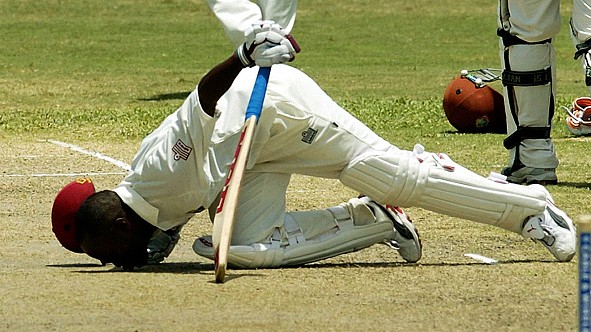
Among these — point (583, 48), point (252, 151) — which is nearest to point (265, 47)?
point (252, 151)

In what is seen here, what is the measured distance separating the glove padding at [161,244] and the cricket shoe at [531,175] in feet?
10.1

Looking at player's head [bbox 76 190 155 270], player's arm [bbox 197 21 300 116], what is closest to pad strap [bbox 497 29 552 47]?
player's arm [bbox 197 21 300 116]

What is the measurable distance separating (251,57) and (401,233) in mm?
1087

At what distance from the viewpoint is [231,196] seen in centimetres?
555

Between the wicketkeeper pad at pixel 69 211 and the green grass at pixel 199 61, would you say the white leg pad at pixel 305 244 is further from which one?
the green grass at pixel 199 61

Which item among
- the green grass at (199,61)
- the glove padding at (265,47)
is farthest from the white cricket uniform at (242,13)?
the green grass at (199,61)

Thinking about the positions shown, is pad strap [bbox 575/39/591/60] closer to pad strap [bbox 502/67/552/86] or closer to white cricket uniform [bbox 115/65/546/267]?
pad strap [bbox 502/67/552/86]

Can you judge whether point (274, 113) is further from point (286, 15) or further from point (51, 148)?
point (51, 148)

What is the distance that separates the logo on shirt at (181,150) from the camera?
5.71 m

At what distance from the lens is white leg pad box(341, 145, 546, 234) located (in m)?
5.79

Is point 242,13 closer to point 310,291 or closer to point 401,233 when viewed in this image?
point 401,233

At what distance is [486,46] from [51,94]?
28.3 ft

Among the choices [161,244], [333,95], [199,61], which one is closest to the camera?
[161,244]

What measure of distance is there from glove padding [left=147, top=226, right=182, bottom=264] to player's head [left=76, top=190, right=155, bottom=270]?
0.79 feet
